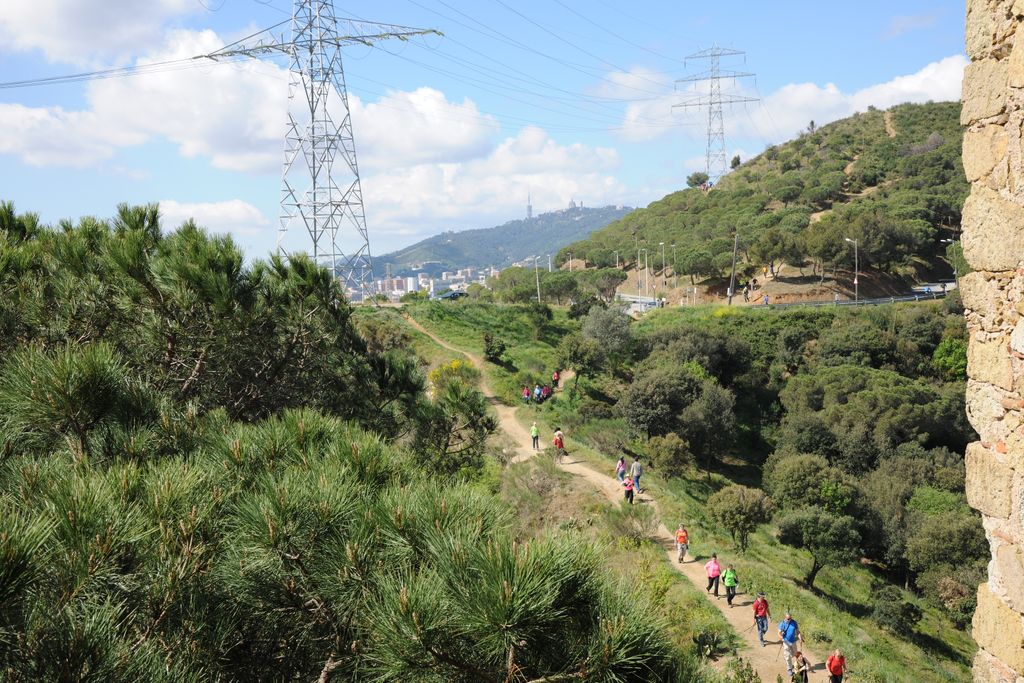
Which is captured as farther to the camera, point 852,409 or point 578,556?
point 852,409

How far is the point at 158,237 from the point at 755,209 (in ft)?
184

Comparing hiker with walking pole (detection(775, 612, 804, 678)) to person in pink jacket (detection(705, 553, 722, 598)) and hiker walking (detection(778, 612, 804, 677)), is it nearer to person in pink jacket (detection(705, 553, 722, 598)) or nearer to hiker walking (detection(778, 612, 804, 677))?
hiker walking (detection(778, 612, 804, 677))

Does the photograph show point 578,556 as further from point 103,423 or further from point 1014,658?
point 103,423

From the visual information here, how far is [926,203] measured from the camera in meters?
47.0

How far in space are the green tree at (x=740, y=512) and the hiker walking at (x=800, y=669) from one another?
5025mm

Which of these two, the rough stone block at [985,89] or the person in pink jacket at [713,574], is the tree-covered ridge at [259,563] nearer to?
the rough stone block at [985,89]

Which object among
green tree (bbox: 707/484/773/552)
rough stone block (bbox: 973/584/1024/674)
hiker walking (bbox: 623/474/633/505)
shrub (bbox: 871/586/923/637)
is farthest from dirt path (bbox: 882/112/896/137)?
rough stone block (bbox: 973/584/1024/674)

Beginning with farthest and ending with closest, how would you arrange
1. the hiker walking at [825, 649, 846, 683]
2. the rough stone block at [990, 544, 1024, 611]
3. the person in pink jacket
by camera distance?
the person in pink jacket, the hiker walking at [825, 649, 846, 683], the rough stone block at [990, 544, 1024, 611]

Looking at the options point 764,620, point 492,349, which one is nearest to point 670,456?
point 764,620

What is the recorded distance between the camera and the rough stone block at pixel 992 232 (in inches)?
112

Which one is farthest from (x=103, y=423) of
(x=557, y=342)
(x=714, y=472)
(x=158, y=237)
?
(x=557, y=342)

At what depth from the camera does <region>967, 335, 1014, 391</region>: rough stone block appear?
289cm

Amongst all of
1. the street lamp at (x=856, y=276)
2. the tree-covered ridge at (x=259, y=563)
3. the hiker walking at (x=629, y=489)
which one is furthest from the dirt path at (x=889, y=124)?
the tree-covered ridge at (x=259, y=563)

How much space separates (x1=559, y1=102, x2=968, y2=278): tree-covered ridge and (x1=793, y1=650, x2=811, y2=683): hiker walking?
121ft
